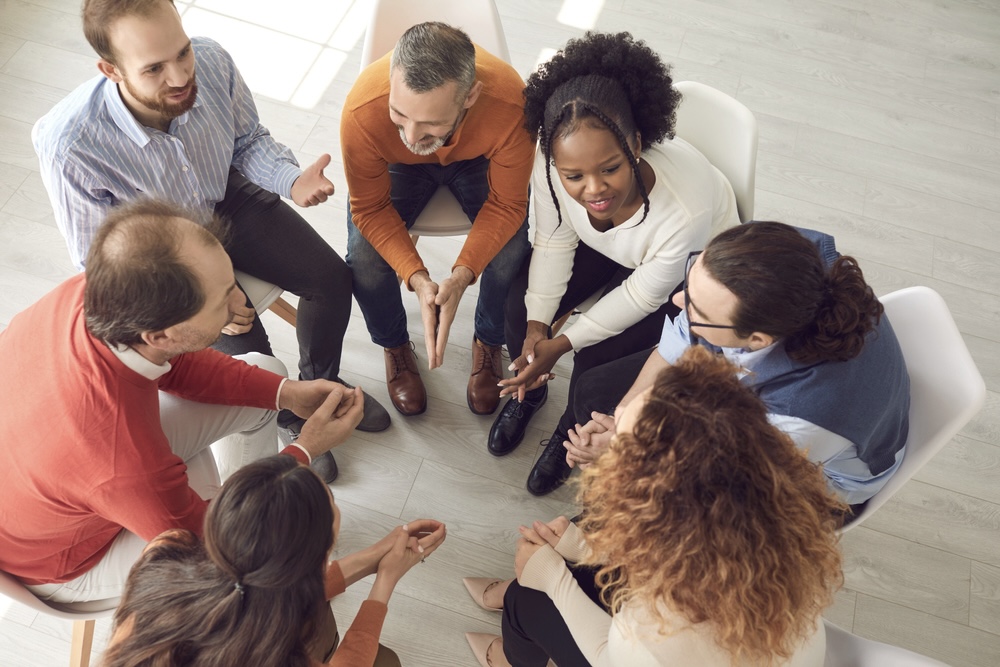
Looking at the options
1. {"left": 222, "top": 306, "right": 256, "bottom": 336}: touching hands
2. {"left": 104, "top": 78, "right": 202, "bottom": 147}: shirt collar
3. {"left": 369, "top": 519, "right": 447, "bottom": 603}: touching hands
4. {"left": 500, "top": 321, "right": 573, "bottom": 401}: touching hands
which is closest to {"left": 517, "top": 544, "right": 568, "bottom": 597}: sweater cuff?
{"left": 369, "top": 519, "right": 447, "bottom": 603}: touching hands

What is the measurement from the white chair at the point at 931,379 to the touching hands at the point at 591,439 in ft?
1.87

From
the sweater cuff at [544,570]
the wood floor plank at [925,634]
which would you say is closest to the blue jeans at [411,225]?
the sweater cuff at [544,570]

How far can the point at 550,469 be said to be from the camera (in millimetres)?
2150

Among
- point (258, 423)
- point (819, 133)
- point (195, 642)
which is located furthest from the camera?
point (819, 133)

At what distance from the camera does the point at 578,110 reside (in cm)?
158

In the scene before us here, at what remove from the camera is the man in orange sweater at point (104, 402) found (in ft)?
4.25

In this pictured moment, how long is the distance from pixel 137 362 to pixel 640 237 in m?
1.12

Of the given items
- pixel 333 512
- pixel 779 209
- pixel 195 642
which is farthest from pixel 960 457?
pixel 195 642

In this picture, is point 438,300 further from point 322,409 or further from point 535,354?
point 322,409

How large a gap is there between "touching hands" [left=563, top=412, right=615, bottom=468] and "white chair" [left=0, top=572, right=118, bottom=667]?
1.01m

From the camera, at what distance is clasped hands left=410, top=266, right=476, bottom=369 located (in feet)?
6.32

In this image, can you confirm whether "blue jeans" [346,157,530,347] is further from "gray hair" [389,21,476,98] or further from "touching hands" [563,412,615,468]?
"touching hands" [563,412,615,468]

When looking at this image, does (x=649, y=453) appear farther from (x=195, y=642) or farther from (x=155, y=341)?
(x=155, y=341)

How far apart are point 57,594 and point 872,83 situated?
3.27 meters
